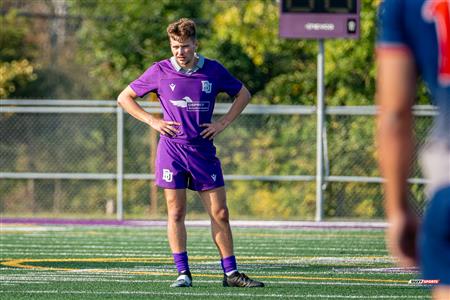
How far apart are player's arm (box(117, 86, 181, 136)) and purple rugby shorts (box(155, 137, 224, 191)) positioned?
0.45 feet

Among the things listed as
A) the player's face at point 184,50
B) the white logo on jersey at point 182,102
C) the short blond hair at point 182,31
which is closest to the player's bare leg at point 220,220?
the white logo on jersey at point 182,102

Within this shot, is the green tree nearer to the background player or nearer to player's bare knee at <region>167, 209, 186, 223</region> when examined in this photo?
player's bare knee at <region>167, 209, 186, 223</region>

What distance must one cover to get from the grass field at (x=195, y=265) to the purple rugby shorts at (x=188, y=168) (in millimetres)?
727

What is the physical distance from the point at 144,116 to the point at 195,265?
6.97 ft

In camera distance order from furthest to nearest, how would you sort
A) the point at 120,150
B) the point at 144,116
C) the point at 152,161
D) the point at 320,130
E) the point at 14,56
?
the point at 14,56, the point at 152,161, the point at 120,150, the point at 320,130, the point at 144,116

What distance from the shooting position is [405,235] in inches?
142

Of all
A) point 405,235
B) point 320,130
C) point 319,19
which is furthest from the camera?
point 320,130

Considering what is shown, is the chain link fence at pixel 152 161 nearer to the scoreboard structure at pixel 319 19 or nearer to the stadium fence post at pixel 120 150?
the stadium fence post at pixel 120 150

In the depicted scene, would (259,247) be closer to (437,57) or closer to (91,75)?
(437,57)

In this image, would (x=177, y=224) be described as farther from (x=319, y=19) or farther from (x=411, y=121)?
(x=319, y=19)

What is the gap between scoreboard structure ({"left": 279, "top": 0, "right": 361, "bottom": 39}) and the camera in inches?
731

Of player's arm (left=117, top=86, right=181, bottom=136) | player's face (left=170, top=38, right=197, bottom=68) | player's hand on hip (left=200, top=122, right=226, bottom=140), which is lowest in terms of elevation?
player's hand on hip (left=200, top=122, right=226, bottom=140)

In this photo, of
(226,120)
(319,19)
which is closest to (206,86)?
(226,120)

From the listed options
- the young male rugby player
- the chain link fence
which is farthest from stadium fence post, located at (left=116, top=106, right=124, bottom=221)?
the young male rugby player
